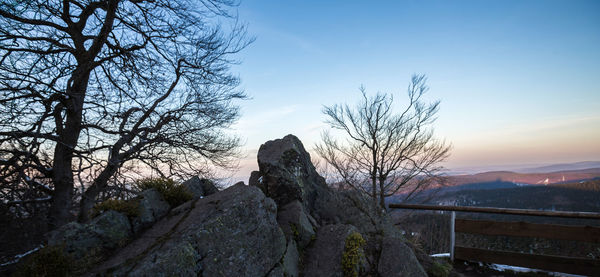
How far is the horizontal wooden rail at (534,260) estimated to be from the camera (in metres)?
5.47

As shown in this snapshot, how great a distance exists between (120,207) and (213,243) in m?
1.81

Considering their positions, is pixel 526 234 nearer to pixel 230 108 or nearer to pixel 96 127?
pixel 230 108

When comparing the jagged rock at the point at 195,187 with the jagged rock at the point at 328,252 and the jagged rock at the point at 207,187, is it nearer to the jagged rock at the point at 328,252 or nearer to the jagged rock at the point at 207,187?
the jagged rock at the point at 207,187

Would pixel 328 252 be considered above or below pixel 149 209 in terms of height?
below

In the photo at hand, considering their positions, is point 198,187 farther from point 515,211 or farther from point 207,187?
point 515,211

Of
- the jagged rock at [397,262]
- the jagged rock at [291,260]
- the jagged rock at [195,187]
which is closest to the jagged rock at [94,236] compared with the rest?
the jagged rock at [195,187]

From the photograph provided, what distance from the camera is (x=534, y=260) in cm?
587

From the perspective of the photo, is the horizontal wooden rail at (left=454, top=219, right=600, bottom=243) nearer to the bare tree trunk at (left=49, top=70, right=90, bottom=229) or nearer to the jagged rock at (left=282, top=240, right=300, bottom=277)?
the jagged rock at (left=282, top=240, right=300, bottom=277)

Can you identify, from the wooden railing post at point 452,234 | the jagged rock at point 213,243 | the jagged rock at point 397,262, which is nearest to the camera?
the jagged rock at point 213,243

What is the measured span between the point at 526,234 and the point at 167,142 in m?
10.4

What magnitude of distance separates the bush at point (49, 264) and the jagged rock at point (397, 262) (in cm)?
407

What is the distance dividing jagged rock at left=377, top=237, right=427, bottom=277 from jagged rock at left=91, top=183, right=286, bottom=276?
163 cm

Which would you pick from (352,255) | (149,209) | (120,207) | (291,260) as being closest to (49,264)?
(120,207)

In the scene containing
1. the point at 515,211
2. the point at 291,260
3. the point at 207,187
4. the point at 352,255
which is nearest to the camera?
the point at 291,260
